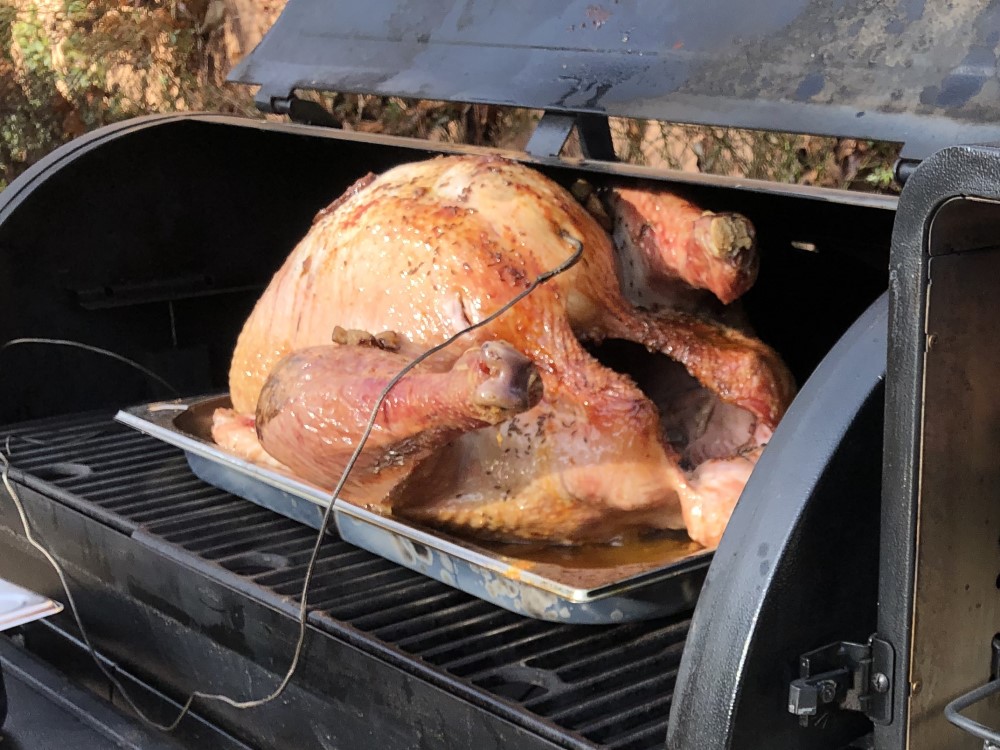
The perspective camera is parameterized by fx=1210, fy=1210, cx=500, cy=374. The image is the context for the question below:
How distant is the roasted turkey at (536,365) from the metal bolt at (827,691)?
633 mm

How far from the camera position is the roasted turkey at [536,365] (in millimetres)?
1766

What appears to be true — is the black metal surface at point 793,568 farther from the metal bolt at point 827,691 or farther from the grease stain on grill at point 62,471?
the grease stain on grill at point 62,471

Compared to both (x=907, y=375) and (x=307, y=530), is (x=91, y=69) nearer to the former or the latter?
(x=307, y=530)

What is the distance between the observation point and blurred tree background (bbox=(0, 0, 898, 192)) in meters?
4.96

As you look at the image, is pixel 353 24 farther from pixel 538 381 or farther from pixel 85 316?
pixel 538 381

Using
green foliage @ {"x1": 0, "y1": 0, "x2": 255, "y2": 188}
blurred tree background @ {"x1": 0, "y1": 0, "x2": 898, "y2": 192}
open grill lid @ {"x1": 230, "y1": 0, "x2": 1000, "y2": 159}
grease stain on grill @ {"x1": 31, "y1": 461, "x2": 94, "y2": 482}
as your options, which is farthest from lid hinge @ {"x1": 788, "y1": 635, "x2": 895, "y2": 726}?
green foliage @ {"x1": 0, "y1": 0, "x2": 255, "y2": 188}

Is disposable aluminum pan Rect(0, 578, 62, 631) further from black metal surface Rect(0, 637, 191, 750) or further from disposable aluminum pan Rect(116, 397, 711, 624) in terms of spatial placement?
disposable aluminum pan Rect(116, 397, 711, 624)

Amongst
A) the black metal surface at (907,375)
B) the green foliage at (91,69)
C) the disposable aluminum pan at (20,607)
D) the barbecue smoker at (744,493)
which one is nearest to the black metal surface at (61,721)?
the barbecue smoker at (744,493)

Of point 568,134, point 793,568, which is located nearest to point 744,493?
point 793,568

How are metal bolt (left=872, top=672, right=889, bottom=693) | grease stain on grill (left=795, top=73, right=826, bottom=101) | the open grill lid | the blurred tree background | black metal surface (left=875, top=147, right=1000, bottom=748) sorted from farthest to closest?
the blurred tree background
grease stain on grill (left=795, top=73, right=826, bottom=101)
the open grill lid
metal bolt (left=872, top=672, right=889, bottom=693)
black metal surface (left=875, top=147, right=1000, bottom=748)

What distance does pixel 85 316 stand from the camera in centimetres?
275

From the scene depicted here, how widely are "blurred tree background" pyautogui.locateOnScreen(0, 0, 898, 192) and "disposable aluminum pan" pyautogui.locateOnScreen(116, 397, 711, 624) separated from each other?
8.94 feet

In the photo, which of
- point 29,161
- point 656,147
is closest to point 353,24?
point 656,147

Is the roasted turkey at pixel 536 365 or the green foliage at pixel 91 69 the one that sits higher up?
the green foliage at pixel 91 69
